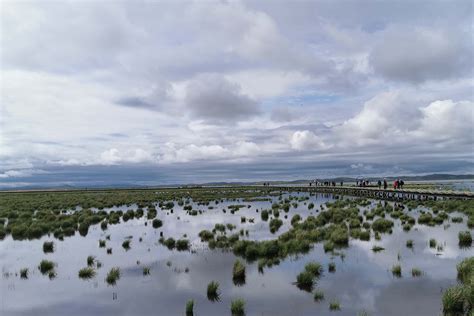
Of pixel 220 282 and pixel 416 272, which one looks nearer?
pixel 416 272

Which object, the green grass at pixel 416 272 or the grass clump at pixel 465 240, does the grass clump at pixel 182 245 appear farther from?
the grass clump at pixel 465 240

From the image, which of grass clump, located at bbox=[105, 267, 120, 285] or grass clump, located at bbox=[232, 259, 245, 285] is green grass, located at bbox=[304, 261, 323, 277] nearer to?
grass clump, located at bbox=[232, 259, 245, 285]

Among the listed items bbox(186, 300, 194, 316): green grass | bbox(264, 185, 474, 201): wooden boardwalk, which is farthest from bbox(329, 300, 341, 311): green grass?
bbox(264, 185, 474, 201): wooden boardwalk

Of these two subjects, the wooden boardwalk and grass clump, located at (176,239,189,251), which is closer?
grass clump, located at (176,239,189,251)

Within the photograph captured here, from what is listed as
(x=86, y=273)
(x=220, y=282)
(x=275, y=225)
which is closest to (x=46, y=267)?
(x=86, y=273)

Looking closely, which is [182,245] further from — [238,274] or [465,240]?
[465,240]

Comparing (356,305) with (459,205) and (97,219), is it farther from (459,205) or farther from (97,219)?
(459,205)
